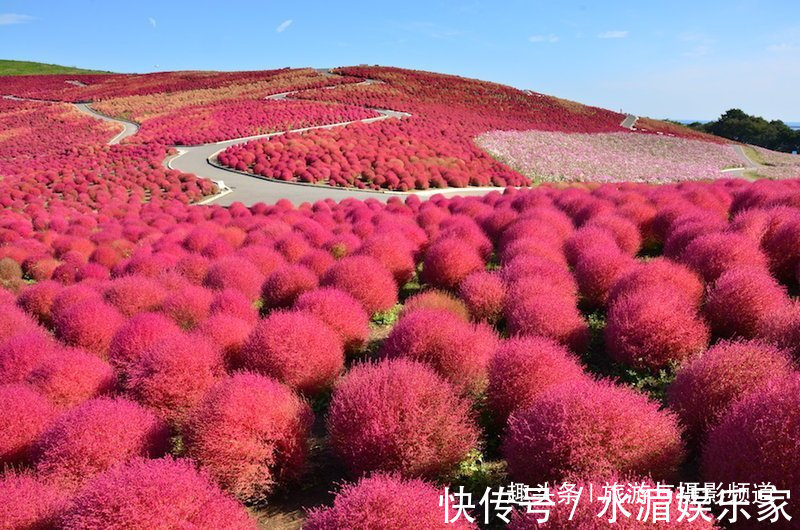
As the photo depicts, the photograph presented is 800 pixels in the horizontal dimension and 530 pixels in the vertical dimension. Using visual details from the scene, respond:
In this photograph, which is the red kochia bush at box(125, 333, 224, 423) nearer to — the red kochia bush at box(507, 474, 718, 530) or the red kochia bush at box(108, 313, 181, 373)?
the red kochia bush at box(108, 313, 181, 373)

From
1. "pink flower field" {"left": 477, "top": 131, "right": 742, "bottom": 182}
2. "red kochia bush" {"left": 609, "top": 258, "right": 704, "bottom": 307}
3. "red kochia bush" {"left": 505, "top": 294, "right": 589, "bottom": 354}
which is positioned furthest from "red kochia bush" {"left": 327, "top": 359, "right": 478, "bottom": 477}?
"pink flower field" {"left": 477, "top": 131, "right": 742, "bottom": 182}

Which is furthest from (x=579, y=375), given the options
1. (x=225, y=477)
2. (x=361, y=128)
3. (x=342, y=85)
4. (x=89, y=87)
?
(x=89, y=87)

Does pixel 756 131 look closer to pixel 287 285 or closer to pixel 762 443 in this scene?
pixel 287 285

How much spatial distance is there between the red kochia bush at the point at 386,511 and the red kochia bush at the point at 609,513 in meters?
0.47

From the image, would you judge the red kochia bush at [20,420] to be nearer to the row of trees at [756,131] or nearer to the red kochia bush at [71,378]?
the red kochia bush at [71,378]

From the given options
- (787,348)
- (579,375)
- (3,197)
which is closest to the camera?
(787,348)

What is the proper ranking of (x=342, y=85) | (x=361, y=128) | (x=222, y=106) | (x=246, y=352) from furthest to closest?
(x=342, y=85), (x=222, y=106), (x=361, y=128), (x=246, y=352)

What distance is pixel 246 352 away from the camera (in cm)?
547

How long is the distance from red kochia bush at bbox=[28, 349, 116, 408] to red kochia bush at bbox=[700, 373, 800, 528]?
5.40 metres

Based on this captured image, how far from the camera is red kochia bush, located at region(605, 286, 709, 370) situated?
5227 mm

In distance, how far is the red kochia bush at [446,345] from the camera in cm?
503

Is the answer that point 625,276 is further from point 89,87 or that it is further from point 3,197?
point 89,87

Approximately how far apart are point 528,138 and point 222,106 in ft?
86.7

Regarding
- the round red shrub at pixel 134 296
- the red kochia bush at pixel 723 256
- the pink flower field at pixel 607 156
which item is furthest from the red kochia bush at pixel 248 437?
the pink flower field at pixel 607 156
